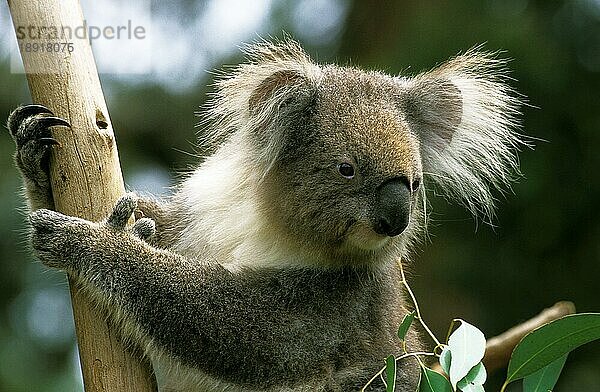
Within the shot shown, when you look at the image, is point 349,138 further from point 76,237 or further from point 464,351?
point 76,237

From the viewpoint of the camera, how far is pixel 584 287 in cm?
834

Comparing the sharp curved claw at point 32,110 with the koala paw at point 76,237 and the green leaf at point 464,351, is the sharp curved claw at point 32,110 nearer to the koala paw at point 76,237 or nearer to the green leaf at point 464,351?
the koala paw at point 76,237

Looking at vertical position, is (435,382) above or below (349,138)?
below

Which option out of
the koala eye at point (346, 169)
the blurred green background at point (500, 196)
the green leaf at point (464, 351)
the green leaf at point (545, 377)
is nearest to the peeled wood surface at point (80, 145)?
the koala eye at point (346, 169)

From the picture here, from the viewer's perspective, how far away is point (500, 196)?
8211 mm

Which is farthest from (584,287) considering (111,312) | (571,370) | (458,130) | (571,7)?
(111,312)

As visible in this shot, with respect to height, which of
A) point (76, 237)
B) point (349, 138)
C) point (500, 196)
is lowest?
point (500, 196)

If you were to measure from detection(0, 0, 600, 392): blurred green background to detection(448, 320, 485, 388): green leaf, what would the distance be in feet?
15.2

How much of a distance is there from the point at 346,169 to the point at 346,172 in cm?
1

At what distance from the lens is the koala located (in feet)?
11.9

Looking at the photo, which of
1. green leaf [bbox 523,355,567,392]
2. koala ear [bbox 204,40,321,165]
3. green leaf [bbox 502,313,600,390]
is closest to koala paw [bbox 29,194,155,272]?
koala ear [bbox 204,40,321,165]

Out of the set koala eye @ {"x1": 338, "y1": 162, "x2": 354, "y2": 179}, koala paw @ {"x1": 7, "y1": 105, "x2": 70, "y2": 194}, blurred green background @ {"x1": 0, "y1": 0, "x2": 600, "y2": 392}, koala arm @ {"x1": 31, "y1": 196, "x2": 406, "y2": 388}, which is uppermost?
koala paw @ {"x1": 7, "y1": 105, "x2": 70, "y2": 194}

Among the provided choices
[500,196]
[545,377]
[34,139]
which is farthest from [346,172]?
[500,196]

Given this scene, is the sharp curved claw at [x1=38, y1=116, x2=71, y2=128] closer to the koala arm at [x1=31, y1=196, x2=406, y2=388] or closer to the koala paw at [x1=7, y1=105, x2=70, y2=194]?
the koala paw at [x1=7, y1=105, x2=70, y2=194]
